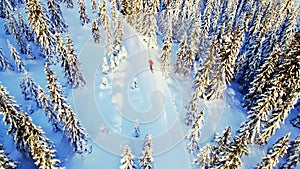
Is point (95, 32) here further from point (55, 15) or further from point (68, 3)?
point (68, 3)

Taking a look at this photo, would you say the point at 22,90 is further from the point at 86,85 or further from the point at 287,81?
the point at 287,81

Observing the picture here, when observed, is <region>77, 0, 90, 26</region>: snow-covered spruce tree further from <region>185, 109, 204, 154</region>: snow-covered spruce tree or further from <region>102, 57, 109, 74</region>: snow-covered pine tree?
<region>185, 109, 204, 154</region>: snow-covered spruce tree

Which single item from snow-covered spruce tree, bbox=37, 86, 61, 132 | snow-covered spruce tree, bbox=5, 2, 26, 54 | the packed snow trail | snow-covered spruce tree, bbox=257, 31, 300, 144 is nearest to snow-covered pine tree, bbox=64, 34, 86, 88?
the packed snow trail

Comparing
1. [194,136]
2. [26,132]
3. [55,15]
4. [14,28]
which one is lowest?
[26,132]

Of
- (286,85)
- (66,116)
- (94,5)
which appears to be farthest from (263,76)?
(94,5)

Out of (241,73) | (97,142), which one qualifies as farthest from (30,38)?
(241,73)
